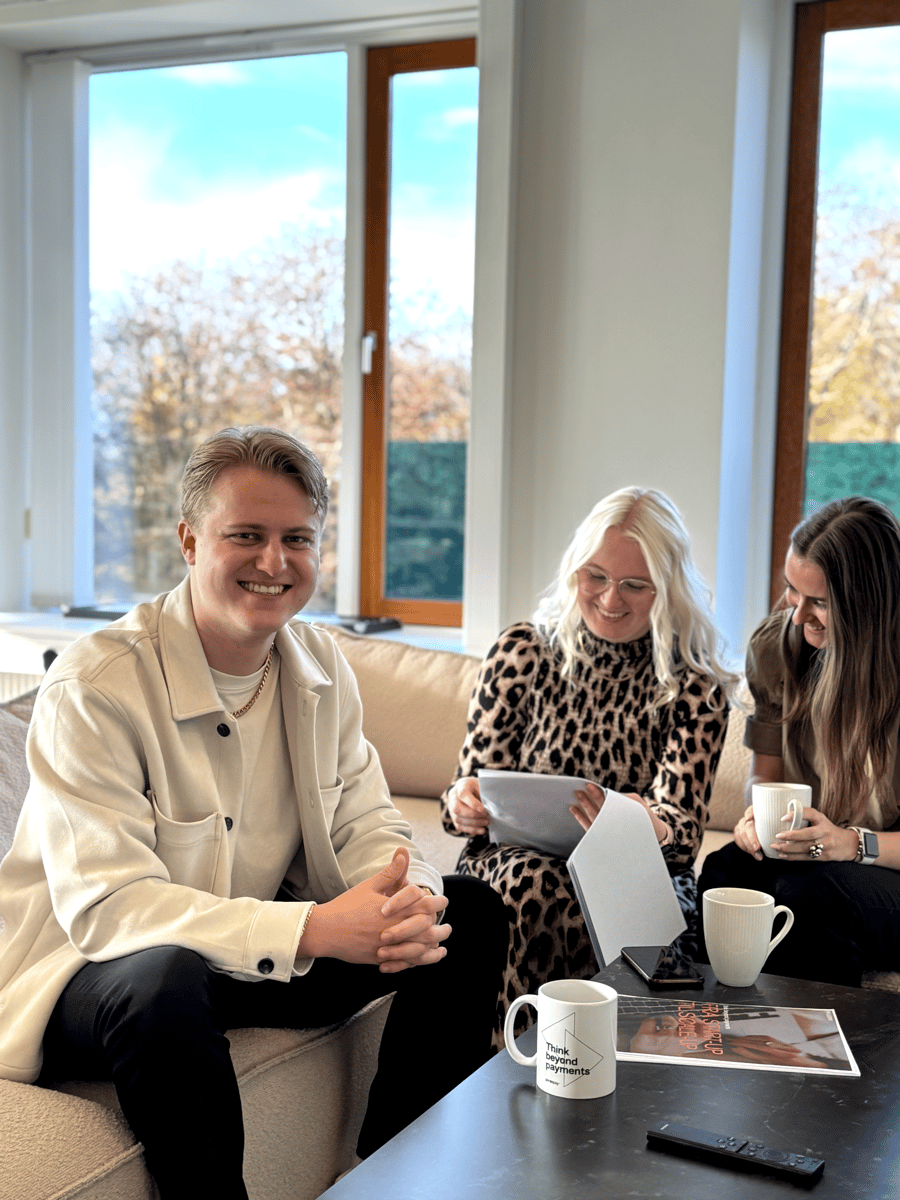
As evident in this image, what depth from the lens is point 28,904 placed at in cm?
146

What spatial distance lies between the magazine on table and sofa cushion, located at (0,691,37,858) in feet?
3.30

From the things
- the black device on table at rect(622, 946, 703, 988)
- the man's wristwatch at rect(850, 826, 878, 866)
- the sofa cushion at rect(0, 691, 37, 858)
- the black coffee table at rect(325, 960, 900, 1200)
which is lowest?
the black device on table at rect(622, 946, 703, 988)

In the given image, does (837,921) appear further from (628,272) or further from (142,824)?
(628,272)

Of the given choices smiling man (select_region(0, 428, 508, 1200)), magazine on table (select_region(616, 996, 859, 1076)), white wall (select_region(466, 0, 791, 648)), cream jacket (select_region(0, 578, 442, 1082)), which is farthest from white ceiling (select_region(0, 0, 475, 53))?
magazine on table (select_region(616, 996, 859, 1076))

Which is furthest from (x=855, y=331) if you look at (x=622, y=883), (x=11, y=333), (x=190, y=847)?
(x=11, y=333)

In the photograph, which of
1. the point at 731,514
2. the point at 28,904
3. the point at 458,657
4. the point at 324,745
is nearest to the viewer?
the point at 28,904

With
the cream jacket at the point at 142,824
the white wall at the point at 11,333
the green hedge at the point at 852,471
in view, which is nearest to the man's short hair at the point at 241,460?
the cream jacket at the point at 142,824

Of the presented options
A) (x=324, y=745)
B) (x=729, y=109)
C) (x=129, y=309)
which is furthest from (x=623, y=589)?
(x=129, y=309)

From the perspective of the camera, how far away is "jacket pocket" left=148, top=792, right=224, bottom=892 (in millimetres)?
1484

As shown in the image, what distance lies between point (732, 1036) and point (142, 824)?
73 cm

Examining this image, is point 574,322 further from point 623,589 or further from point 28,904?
point 28,904

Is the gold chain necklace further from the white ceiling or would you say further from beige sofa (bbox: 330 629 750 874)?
the white ceiling

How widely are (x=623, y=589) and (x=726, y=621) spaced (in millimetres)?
1208

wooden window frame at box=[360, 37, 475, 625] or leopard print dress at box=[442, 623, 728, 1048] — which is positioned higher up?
wooden window frame at box=[360, 37, 475, 625]
